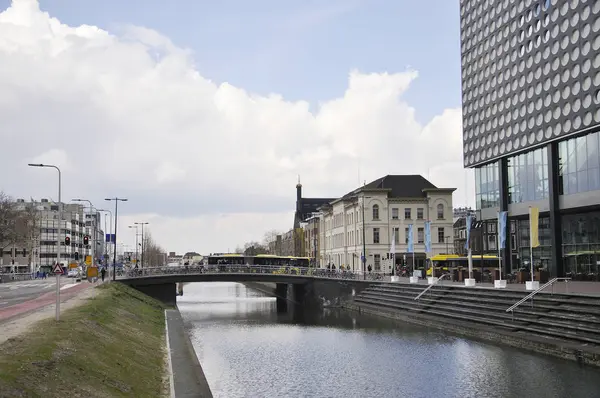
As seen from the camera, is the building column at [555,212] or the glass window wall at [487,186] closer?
the building column at [555,212]

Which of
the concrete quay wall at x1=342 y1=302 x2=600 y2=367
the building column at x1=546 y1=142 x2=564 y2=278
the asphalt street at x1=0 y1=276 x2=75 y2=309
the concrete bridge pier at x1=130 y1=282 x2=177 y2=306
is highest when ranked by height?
the building column at x1=546 y1=142 x2=564 y2=278

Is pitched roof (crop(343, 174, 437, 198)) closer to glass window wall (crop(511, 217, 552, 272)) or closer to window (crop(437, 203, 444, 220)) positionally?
window (crop(437, 203, 444, 220))

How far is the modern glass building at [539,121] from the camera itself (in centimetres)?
5747

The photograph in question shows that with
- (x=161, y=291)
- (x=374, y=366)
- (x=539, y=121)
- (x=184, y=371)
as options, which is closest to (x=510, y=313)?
(x=374, y=366)

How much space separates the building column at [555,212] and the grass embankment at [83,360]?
130 feet

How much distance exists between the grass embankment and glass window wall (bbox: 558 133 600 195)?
3947cm

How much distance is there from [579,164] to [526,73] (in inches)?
460

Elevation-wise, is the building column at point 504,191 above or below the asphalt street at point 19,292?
above

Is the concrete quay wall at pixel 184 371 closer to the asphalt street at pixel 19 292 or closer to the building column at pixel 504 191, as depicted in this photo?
the asphalt street at pixel 19 292

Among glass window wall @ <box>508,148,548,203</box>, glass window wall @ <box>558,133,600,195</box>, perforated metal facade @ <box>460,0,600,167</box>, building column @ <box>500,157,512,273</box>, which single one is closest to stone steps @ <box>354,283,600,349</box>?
building column @ <box>500,157,512,273</box>

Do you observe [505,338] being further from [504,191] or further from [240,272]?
[240,272]

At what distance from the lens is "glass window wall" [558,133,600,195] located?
57.0m

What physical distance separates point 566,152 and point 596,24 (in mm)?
11705

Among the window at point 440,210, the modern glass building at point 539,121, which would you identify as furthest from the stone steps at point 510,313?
the window at point 440,210
